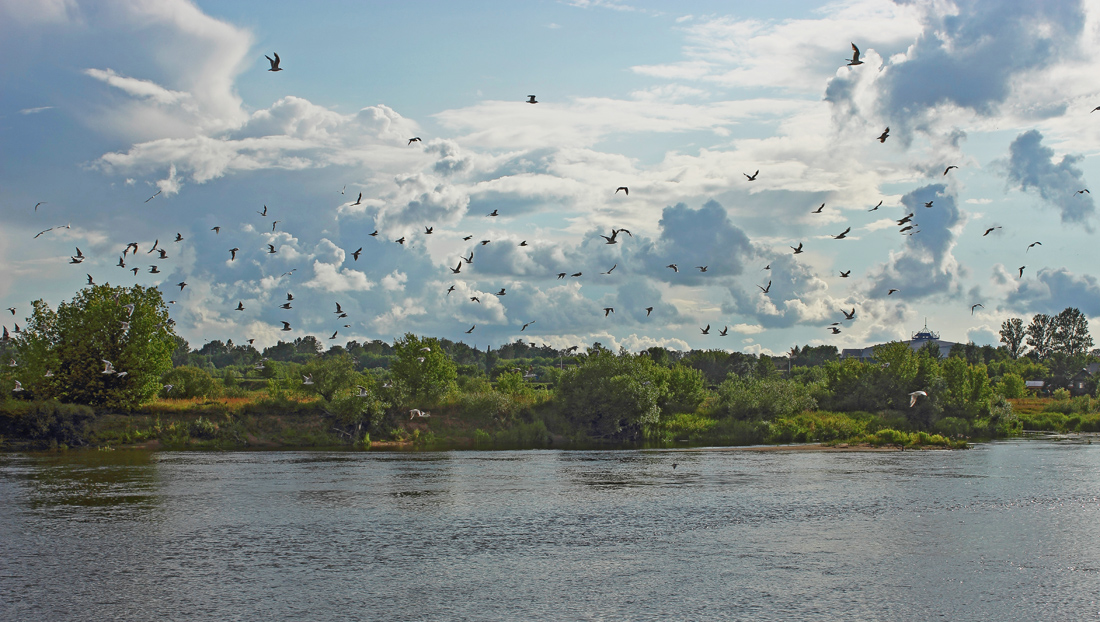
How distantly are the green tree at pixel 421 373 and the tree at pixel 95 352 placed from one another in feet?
95.1

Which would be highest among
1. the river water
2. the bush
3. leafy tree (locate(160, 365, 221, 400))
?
leafy tree (locate(160, 365, 221, 400))

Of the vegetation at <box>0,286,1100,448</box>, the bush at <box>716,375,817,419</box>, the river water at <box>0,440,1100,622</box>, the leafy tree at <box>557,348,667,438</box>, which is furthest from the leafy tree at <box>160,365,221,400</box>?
the bush at <box>716,375,817,419</box>

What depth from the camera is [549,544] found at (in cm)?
3500

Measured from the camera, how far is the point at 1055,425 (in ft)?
396

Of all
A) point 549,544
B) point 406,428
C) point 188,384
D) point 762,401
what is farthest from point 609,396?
point 188,384

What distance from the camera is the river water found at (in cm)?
2608

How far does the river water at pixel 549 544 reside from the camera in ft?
85.6

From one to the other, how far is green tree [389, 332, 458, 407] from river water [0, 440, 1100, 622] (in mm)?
39337

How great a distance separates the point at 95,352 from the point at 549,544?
253ft

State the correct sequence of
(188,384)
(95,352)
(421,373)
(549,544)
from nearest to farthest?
(549,544)
(95,352)
(421,373)
(188,384)

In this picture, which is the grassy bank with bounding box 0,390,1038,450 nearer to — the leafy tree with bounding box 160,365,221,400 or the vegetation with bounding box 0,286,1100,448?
the vegetation with bounding box 0,286,1100,448

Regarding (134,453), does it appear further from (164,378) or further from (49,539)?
(49,539)

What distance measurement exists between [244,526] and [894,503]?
1382 inches

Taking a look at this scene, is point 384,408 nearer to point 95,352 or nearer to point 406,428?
point 406,428
